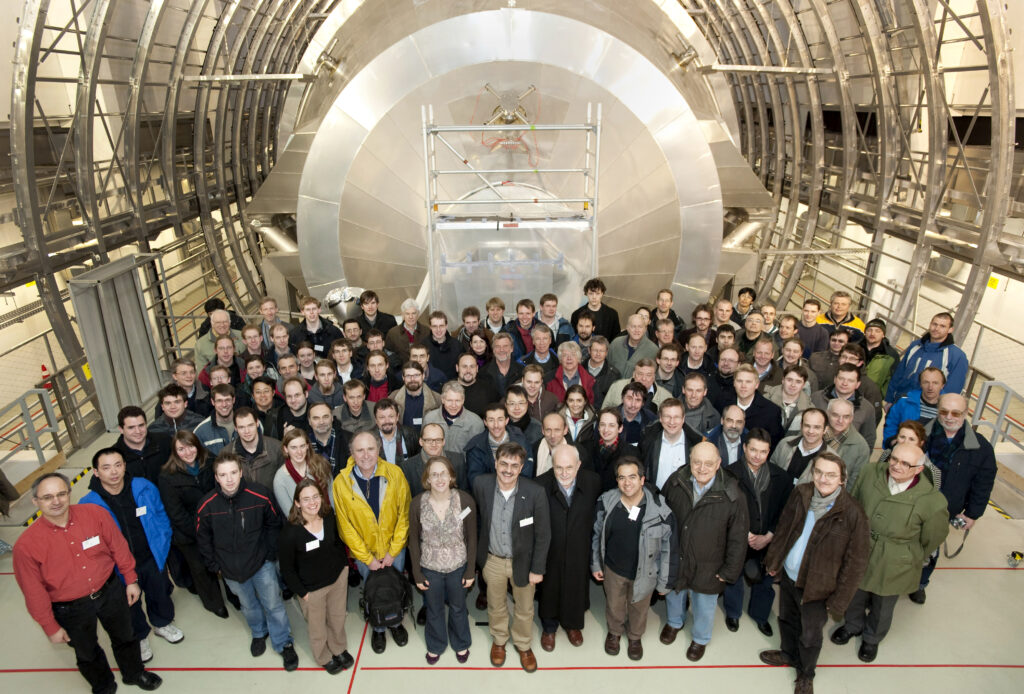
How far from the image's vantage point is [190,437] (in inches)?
187

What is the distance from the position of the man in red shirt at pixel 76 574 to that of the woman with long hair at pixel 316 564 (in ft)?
3.59

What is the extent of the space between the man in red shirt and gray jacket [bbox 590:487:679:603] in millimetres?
3201

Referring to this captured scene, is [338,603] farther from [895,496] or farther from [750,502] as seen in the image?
[895,496]

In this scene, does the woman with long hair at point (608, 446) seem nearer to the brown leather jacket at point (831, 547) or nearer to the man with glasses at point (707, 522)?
the man with glasses at point (707, 522)

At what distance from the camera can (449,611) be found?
4.84 metres

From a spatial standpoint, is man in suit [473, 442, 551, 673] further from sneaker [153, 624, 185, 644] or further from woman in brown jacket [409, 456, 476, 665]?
sneaker [153, 624, 185, 644]

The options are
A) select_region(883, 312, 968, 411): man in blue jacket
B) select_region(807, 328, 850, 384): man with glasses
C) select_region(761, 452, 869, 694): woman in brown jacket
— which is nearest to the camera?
select_region(761, 452, 869, 694): woman in brown jacket

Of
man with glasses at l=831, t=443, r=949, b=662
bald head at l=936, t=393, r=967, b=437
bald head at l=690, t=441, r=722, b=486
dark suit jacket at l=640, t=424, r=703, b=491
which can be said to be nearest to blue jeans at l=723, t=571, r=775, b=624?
man with glasses at l=831, t=443, r=949, b=662

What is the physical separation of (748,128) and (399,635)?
15123 mm

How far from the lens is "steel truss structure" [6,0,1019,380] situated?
26.1 ft

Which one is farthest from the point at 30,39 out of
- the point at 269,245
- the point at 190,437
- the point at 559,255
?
the point at 559,255

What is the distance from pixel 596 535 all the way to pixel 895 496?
200 cm

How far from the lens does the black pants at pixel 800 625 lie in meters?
4.50

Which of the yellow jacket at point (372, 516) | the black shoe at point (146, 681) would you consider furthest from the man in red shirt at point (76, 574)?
the yellow jacket at point (372, 516)
